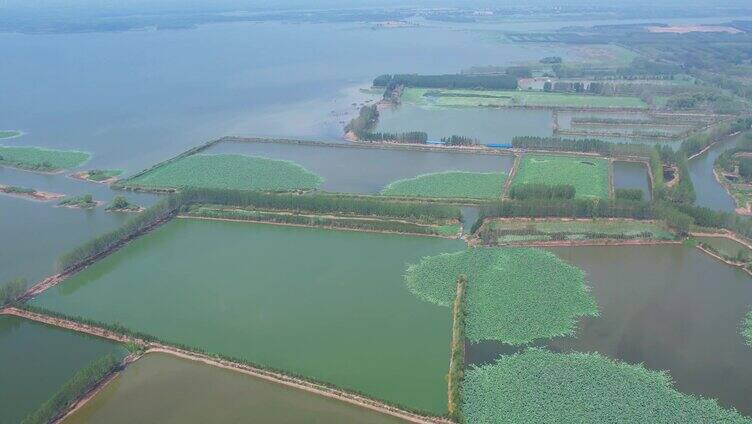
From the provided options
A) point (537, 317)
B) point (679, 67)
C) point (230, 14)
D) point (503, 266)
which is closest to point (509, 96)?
point (679, 67)

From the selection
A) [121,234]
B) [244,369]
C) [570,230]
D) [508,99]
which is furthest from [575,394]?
[508,99]

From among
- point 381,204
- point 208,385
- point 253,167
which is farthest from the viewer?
point 253,167

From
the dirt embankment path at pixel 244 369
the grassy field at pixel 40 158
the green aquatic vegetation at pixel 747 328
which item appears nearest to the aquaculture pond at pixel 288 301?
the dirt embankment path at pixel 244 369

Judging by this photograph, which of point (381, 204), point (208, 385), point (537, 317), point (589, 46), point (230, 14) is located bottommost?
point (208, 385)

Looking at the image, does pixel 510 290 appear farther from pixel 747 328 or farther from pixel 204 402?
pixel 204 402

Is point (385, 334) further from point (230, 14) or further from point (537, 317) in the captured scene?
point (230, 14)

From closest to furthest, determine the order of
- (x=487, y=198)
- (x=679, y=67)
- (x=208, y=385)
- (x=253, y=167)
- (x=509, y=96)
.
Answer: (x=208, y=385), (x=487, y=198), (x=253, y=167), (x=509, y=96), (x=679, y=67)
